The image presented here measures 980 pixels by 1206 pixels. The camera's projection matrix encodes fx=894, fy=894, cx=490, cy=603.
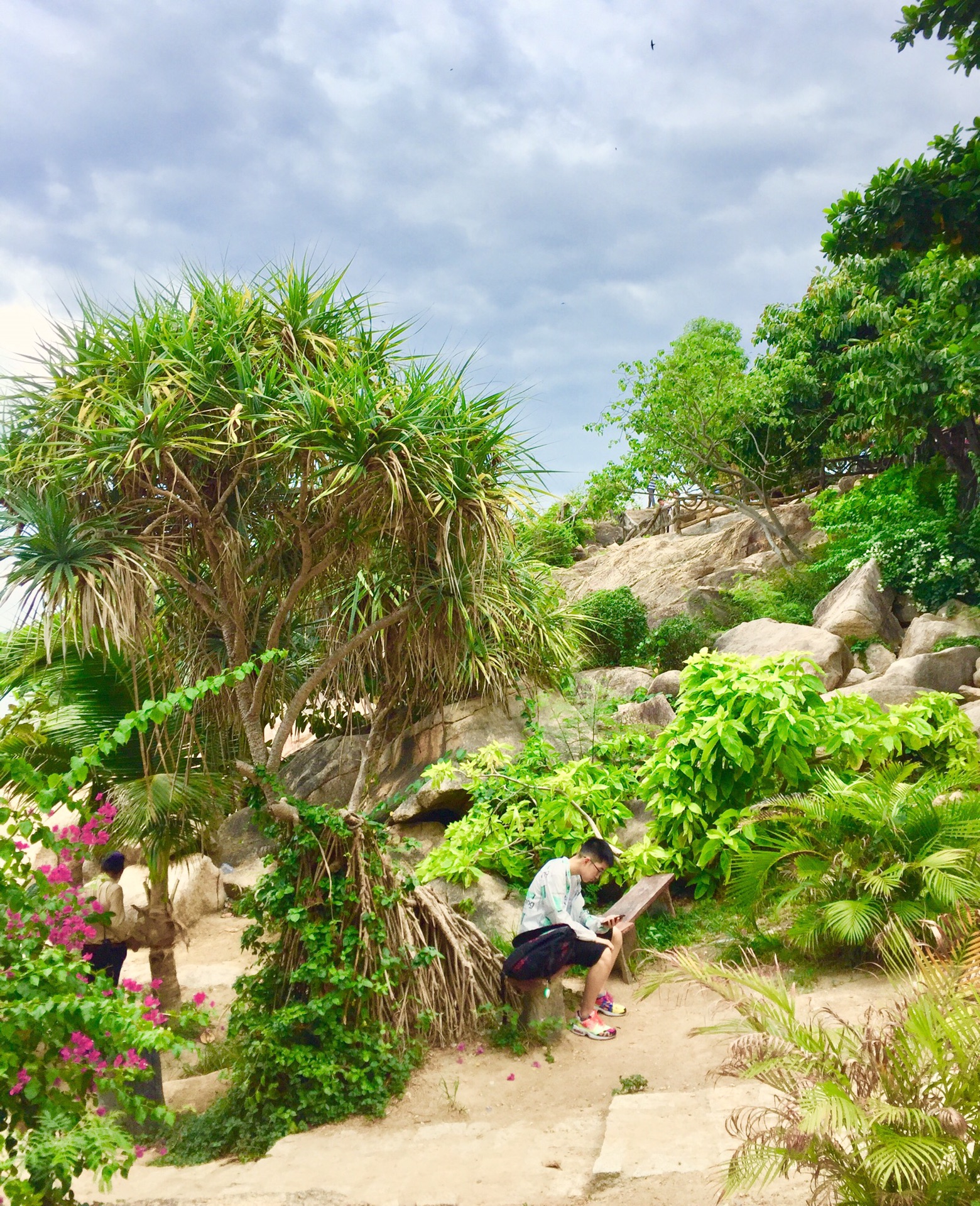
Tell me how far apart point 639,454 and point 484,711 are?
8559 millimetres

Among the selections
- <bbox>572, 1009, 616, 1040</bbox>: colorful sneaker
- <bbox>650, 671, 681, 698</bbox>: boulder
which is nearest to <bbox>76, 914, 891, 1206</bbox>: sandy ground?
<bbox>572, 1009, 616, 1040</bbox>: colorful sneaker

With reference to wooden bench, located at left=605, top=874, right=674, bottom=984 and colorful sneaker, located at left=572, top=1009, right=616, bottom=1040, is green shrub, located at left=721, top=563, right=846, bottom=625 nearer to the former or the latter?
wooden bench, located at left=605, top=874, right=674, bottom=984

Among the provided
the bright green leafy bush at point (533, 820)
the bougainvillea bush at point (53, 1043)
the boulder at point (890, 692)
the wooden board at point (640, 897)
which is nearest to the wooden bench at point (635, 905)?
the wooden board at point (640, 897)

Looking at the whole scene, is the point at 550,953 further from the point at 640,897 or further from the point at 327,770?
the point at 327,770

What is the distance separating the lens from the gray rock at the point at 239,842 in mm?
10477

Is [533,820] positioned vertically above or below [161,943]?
above

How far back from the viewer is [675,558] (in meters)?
17.4

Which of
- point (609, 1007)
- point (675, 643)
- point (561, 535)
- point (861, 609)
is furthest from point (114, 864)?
point (561, 535)

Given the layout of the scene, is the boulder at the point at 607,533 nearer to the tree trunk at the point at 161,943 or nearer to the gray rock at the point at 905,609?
the gray rock at the point at 905,609

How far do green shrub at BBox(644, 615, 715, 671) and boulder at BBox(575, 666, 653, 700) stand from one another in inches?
49.0

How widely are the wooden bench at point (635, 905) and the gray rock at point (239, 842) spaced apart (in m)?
5.11

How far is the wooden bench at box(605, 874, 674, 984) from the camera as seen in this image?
6.02 meters

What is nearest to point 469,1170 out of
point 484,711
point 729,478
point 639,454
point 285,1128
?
point 285,1128

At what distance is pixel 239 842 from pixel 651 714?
530 centimetres
